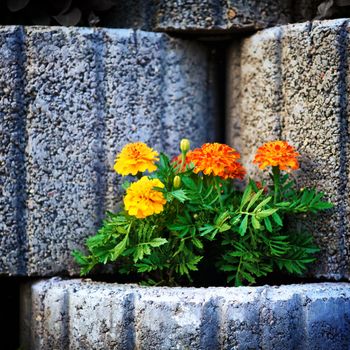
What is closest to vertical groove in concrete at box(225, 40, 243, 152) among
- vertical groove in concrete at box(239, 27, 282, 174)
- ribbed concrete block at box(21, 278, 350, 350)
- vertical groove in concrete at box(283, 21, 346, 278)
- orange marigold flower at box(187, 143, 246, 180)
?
vertical groove in concrete at box(239, 27, 282, 174)

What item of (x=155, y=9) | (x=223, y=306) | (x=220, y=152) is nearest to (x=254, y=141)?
(x=220, y=152)

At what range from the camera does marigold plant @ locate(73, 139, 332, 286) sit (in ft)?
5.61

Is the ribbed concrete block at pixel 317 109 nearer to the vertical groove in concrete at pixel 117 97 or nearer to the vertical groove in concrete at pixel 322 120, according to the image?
the vertical groove in concrete at pixel 322 120

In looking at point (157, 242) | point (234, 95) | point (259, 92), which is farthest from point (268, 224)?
point (234, 95)

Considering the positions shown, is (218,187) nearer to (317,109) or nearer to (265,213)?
(265,213)

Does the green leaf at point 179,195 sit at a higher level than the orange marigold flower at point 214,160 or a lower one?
lower

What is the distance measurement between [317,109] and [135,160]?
0.46m

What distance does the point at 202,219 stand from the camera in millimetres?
1753

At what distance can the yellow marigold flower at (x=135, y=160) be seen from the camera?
1.77m

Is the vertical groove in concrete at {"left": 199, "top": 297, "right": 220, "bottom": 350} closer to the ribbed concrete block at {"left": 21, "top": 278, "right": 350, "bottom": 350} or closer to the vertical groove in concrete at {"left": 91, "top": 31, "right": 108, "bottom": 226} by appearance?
the ribbed concrete block at {"left": 21, "top": 278, "right": 350, "bottom": 350}

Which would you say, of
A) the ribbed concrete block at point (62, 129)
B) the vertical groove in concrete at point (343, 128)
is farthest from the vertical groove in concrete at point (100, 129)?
the vertical groove in concrete at point (343, 128)

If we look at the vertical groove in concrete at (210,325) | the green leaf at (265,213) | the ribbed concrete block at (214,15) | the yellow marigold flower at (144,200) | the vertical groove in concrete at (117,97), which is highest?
the ribbed concrete block at (214,15)

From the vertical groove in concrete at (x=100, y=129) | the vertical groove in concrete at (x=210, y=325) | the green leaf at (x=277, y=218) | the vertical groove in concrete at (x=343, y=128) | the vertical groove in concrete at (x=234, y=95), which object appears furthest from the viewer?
the vertical groove in concrete at (x=234, y=95)

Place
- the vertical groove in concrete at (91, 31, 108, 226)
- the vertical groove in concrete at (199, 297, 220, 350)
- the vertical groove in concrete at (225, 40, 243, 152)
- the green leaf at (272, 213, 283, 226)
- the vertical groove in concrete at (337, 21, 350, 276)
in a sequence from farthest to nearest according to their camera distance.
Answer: the vertical groove in concrete at (225, 40, 243, 152)
the vertical groove in concrete at (91, 31, 108, 226)
the vertical groove in concrete at (337, 21, 350, 276)
the green leaf at (272, 213, 283, 226)
the vertical groove in concrete at (199, 297, 220, 350)
